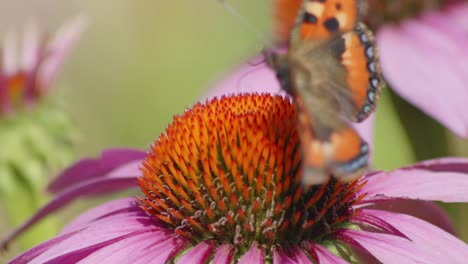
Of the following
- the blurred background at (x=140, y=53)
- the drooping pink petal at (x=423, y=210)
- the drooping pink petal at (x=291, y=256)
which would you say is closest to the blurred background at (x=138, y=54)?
the blurred background at (x=140, y=53)

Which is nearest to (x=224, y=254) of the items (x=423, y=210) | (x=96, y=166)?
(x=423, y=210)

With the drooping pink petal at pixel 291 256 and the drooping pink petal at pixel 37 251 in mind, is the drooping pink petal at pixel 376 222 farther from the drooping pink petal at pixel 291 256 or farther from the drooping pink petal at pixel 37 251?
the drooping pink petal at pixel 37 251

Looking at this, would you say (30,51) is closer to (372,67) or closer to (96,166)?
(96,166)

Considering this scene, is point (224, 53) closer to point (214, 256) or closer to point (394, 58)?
point (394, 58)

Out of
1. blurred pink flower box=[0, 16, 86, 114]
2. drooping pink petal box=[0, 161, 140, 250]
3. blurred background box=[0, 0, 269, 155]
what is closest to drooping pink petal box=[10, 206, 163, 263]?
drooping pink petal box=[0, 161, 140, 250]

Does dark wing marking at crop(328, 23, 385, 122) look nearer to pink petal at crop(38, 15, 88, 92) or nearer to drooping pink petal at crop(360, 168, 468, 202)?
drooping pink petal at crop(360, 168, 468, 202)

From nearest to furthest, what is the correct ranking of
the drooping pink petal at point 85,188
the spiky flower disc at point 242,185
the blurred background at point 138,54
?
the spiky flower disc at point 242,185 → the drooping pink petal at point 85,188 → the blurred background at point 138,54

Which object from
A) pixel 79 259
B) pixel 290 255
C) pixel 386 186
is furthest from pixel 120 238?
pixel 386 186

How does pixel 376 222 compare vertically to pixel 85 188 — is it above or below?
below
